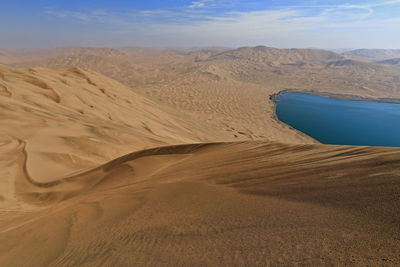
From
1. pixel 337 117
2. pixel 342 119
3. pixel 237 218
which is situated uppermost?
pixel 237 218

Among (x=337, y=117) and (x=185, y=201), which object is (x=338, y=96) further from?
(x=185, y=201)

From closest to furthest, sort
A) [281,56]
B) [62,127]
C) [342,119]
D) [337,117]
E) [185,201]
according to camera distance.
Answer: [185,201] < [62,127] < [342,119] < [337,117] < [281,56]

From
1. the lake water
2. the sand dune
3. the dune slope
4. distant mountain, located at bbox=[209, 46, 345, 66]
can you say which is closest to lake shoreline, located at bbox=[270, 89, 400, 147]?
the lake water

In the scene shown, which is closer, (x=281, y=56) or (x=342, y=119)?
(x=342, y=119)

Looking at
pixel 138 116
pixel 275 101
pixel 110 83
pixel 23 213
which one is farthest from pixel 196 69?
pixel 23 213

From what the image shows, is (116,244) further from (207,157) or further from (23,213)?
(207,157)

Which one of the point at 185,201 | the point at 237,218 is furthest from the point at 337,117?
the point at 237,218
